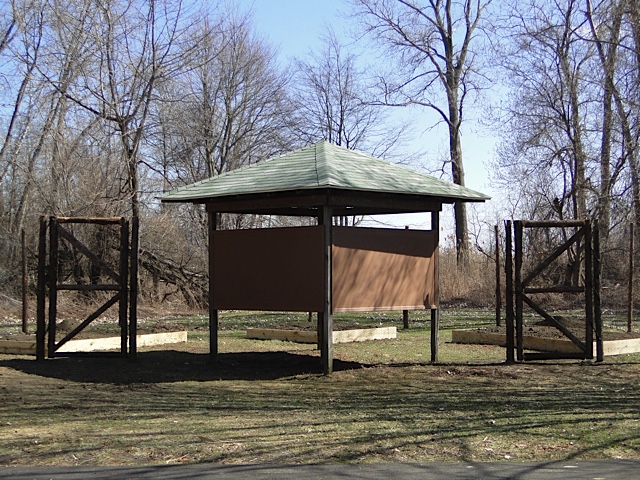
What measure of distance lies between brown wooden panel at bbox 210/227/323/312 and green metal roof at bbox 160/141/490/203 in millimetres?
766

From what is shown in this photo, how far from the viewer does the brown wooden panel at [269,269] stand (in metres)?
12.9

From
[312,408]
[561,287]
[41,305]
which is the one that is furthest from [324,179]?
[41,305]

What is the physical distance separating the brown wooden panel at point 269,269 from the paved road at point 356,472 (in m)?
6.13

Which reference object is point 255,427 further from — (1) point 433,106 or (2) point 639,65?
(1) point 433,106

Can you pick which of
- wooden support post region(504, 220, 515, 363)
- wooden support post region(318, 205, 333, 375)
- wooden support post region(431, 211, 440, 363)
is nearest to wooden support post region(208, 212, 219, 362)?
wooden support post region(318, 205, 333, 375)

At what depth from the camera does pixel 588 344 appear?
45.4 ft

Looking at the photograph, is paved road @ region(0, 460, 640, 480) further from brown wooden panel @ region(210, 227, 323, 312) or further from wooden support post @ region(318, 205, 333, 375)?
brown wooden panel @ region(210, 227, 323, 312)

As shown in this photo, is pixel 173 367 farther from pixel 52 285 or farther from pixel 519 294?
pixel 519 294

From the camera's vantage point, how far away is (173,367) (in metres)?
13.6

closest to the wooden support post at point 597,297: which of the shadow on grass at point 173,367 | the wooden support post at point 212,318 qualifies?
the shadow on grass at point 173,367

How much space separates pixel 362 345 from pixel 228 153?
953 inches

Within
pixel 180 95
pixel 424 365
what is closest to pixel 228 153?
pixel 180 95

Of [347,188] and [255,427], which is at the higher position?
[347,188]

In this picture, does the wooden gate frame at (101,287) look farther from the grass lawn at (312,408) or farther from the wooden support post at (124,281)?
the grass lawn at (312,408)
